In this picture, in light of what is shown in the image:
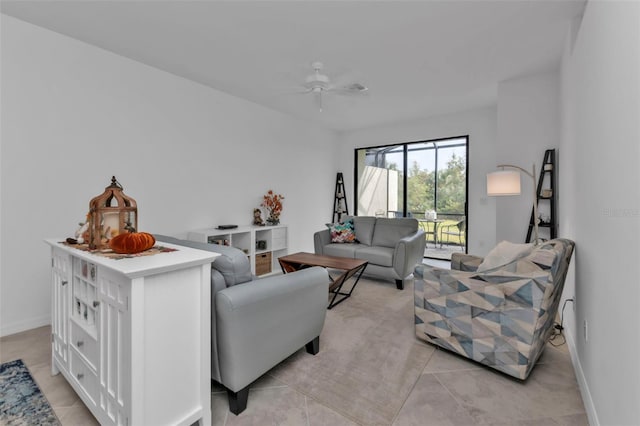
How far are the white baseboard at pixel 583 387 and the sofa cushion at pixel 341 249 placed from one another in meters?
2.50

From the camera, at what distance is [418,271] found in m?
2.29

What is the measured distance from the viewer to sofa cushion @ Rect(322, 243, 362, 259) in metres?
4.24

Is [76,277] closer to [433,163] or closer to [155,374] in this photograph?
[155,374]

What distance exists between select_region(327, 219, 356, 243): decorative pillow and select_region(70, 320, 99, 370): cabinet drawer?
3444mm

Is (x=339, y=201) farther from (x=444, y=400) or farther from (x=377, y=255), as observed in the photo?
(x=444, y=400)

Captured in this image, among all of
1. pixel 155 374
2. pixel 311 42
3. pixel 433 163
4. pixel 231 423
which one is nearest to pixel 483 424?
pixel 231 423

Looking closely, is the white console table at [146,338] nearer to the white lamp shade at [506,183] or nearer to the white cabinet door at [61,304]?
the white cabinet door at [61,304]

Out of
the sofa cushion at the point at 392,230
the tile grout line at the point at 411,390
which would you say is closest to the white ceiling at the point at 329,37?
the sofa cushion at the point at 392,230

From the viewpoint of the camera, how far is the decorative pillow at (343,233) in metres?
4.65

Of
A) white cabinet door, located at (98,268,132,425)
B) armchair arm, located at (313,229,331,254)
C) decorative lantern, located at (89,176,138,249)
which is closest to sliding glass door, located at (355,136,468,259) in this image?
armchair arm, located at (313,229,331,254)

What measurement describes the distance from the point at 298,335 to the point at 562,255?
1817mm

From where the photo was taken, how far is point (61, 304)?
71.6 inches

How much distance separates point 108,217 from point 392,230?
3630mm

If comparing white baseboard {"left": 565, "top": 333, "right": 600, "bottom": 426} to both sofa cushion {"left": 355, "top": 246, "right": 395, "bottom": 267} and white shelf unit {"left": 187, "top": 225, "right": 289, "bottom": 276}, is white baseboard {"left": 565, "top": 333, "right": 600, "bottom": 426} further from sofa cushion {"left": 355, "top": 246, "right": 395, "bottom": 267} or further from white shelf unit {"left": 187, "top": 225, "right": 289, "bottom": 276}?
white shelf unit {"left": 187, "top": 225, "right": 289, "bottom": 276}
